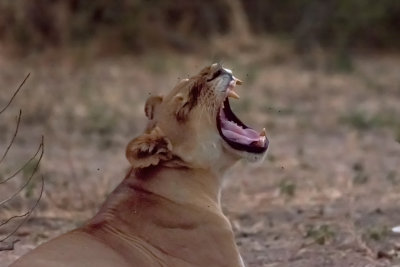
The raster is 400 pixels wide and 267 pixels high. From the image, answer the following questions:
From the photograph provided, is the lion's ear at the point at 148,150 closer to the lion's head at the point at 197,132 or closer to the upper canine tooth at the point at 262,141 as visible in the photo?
the lion's head at the point at 197,132

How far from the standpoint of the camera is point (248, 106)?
1064 centimetres

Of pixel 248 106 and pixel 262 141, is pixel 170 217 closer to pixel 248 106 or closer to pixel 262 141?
pixel 262 141

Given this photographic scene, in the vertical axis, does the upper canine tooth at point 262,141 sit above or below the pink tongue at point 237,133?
below

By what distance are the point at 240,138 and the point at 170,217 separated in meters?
0.41

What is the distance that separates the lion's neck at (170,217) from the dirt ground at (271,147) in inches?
37.7

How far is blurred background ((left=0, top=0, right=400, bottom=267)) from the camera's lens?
615 centimetres

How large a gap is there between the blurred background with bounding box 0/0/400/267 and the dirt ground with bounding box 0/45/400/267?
0.02 meters

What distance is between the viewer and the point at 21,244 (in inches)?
222

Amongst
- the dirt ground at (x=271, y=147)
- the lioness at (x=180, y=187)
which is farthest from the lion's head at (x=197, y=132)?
the dirt ground at (x=271, y=147)

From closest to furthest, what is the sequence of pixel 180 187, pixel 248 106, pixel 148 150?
1. pixel 148 150
2. pixel 180 187
3. pixel 248 106

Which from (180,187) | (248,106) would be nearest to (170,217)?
(180,187)

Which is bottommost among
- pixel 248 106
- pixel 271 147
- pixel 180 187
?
pixel 271 147

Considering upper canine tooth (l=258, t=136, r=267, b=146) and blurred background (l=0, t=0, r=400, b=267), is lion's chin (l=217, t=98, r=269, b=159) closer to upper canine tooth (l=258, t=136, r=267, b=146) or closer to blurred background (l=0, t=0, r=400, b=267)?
upper canine tooth (l=258, t=136, r=267, b=146)

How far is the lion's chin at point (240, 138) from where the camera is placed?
4426 millimetres
